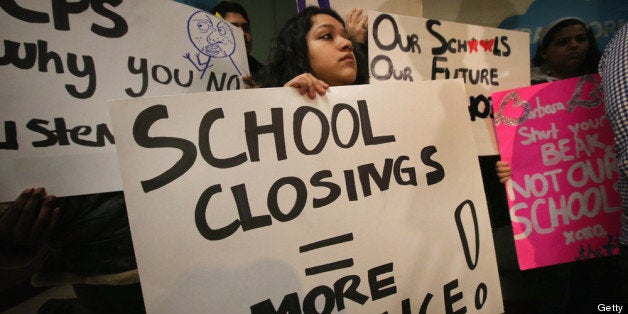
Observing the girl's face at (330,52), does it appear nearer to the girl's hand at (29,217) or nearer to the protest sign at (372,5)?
the protest sign at (372,5)

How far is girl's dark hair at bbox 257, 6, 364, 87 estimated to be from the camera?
1099mm

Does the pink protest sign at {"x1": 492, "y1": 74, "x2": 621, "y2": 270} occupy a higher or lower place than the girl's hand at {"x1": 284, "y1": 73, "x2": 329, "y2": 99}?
lower

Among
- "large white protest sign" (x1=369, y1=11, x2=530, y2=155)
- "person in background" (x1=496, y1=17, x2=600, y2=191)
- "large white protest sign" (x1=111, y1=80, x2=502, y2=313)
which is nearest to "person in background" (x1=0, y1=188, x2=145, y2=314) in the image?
"large white protest sign" (x1=111, y1=80, x2=502, y2=313)

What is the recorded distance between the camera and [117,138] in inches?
21.8

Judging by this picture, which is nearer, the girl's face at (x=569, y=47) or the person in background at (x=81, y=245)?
the person in background at (x=81, y=245)

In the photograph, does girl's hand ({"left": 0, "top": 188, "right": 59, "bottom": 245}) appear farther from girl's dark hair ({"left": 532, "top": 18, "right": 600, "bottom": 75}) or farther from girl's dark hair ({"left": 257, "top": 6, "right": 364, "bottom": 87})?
girl's dark hair ({"left": 532, "top": 18, "right": 600, "bottom": 75})

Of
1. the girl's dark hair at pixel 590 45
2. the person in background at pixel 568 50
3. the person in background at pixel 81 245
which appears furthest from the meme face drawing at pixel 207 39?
the girl's dark hair at pixel 590 45

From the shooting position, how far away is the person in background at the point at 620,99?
0.73 meters

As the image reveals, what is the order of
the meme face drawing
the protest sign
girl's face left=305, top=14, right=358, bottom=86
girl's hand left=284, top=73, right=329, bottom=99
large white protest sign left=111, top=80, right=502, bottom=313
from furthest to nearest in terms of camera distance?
1. the protest sign
2. girl's face left=305, top=14, right=358, bottom=86
3. the meme face drawing
4. girl's hand left=284, top=73, right=329, bottom=99
5. large white protest sign left=111, top=80, right=502, bottom=313

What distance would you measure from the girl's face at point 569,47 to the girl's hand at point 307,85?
1.49 m

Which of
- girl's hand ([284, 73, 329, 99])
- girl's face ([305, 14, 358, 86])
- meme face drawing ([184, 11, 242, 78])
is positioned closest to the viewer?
girl's hand ([284, 73, 329, 99])

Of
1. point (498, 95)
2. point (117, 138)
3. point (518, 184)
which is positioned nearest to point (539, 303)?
point (518, 184)

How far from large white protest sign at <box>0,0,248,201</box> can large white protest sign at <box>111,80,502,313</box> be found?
0.21 metres

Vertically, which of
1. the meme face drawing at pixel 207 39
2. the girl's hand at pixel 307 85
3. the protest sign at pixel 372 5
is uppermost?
the protest sign at pixel 372 5
